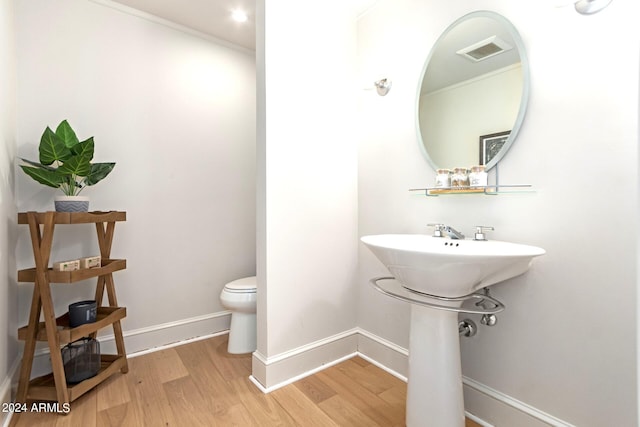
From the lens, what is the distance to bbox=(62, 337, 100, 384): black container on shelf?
1.53 meters

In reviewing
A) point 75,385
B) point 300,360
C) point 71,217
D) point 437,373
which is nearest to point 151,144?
point 71,217

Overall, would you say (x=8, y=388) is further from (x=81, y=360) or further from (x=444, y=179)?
(x=444, y=179)

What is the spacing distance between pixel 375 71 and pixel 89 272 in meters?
1.98

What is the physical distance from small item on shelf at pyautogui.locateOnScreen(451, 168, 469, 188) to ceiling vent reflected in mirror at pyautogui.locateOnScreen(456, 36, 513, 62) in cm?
52

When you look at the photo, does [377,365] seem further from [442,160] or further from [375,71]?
[375,71]

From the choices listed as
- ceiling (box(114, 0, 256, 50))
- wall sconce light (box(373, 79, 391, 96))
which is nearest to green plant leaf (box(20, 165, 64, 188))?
ceiling (box(114, 0, 256, 50))

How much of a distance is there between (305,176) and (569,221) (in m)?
1.23

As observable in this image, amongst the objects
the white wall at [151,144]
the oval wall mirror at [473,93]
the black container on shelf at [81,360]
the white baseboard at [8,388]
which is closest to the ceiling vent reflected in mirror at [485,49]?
the oval wall mirror at [473,93]

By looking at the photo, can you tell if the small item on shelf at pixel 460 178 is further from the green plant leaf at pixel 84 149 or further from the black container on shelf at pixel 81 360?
the black container on shelf at pixel 81 360

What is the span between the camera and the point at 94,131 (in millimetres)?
1862

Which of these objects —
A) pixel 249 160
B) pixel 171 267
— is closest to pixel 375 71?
pixel 249 160

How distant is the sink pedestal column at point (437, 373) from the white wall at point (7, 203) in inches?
69.4

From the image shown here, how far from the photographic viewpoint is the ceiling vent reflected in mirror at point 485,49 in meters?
1.30

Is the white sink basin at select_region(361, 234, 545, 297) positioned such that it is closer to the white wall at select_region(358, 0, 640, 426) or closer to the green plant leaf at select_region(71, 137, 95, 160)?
the white wall at select_region(358, 0, 640, 426)
